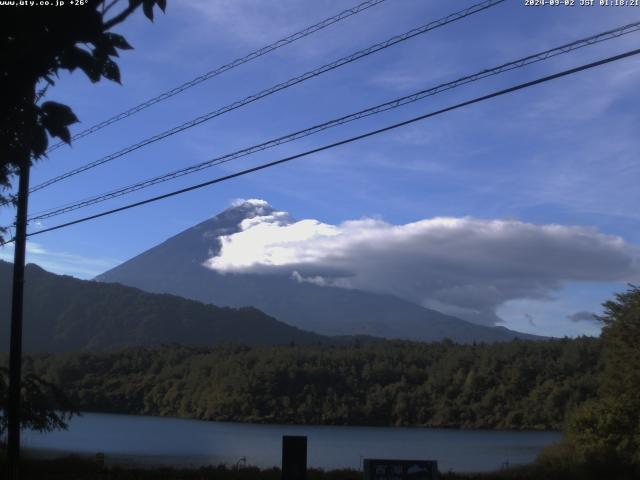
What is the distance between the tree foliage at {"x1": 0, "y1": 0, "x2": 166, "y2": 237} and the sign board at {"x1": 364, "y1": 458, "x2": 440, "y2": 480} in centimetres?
560

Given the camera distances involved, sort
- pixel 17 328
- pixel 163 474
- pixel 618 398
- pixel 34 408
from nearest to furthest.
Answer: pixel 17 328 < pixel 163 474 < pixel 34 408 < pixel 618 398

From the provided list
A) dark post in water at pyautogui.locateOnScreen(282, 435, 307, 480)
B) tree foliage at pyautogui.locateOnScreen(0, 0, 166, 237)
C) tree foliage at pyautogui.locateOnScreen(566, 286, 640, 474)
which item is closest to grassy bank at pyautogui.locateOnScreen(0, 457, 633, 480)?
tree foliage at pyautogui.locateOnScreen(566, 286, 640, 474)

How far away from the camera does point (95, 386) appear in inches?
3986

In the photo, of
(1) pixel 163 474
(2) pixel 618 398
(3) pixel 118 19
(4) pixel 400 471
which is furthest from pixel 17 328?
(2) pixel 618 398

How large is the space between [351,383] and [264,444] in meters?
41.6

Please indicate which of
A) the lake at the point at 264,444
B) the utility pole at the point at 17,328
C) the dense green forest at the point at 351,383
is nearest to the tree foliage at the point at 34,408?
the utility pole at the point at 17,328

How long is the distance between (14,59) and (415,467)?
634 centimetres

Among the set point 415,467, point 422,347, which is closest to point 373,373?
point 422,347

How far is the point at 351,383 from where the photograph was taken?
A: 105 meters

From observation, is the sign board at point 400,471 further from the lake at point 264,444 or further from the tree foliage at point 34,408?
the lake at point 264,444

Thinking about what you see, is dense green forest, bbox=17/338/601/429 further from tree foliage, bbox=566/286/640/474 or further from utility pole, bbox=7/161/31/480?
utility pole, bbox=7/161/31/480

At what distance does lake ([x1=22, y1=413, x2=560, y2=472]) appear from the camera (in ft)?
160

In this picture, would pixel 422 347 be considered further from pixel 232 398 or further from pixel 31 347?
pixel 31 347

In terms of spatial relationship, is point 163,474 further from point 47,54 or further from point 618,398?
point 618,398
